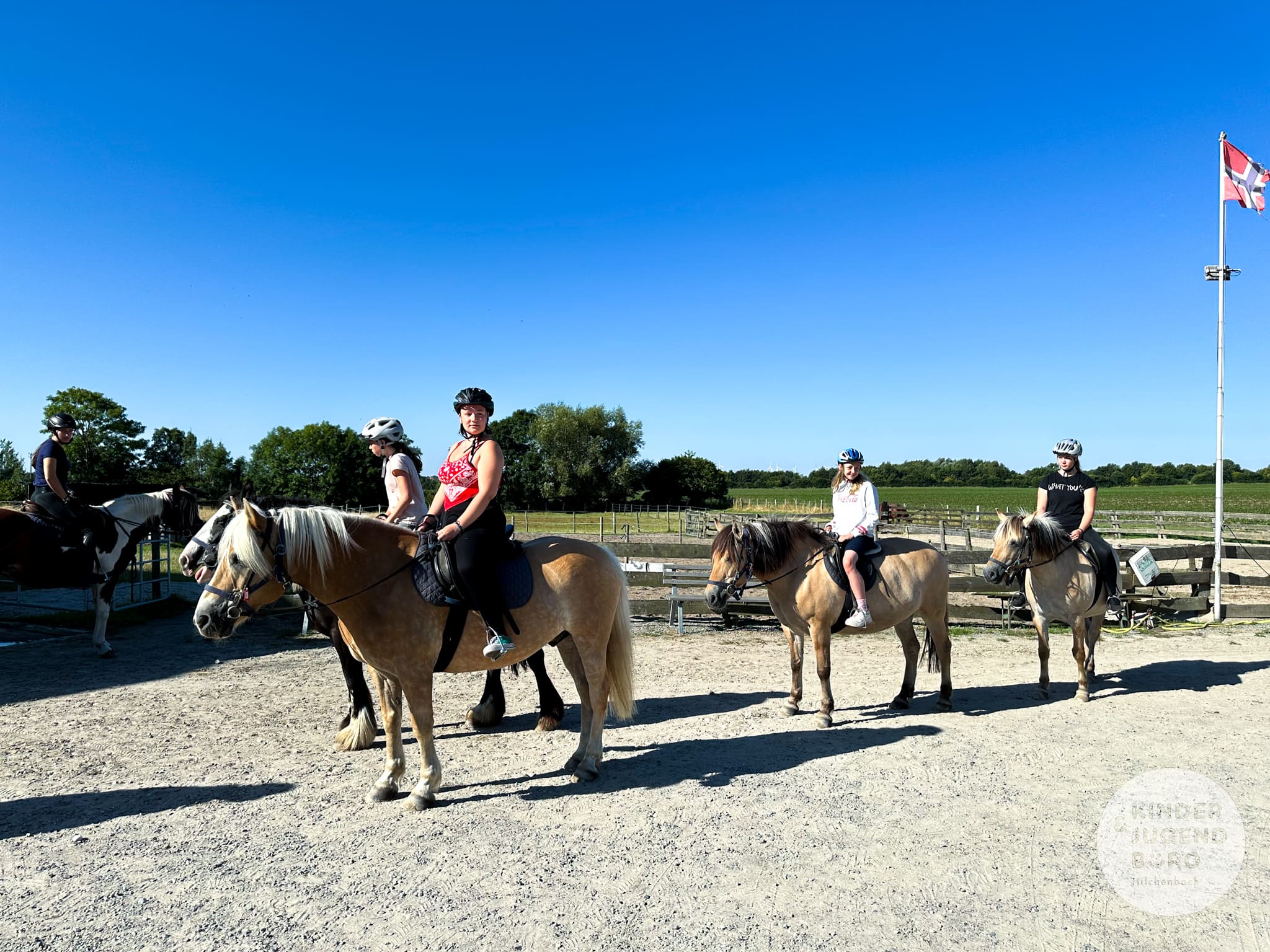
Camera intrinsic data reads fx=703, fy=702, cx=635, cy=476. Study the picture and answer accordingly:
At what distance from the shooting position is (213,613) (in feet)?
13.4

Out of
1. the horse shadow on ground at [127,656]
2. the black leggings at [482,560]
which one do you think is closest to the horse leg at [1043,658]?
the black leggings at [482,560]

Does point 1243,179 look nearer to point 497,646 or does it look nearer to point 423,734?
point 497,646

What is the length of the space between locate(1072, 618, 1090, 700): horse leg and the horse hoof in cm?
635

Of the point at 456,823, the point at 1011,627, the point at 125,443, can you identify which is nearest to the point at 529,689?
the point at 456,823

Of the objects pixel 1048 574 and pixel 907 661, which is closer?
pixel 907 661

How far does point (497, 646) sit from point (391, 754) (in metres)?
1.06

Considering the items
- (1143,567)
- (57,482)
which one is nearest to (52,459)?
(57,482)

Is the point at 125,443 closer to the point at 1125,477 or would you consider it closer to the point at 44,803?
the point at 44,803

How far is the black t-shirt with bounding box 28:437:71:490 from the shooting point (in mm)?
9039

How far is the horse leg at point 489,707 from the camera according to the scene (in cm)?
640

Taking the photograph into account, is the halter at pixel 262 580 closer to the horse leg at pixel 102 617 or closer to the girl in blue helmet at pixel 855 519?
the girl in blue helmet at pixel 855 519

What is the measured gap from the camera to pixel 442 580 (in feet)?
15.3

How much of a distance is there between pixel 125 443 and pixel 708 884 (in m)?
57.7

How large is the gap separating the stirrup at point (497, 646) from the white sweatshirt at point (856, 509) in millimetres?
3342
